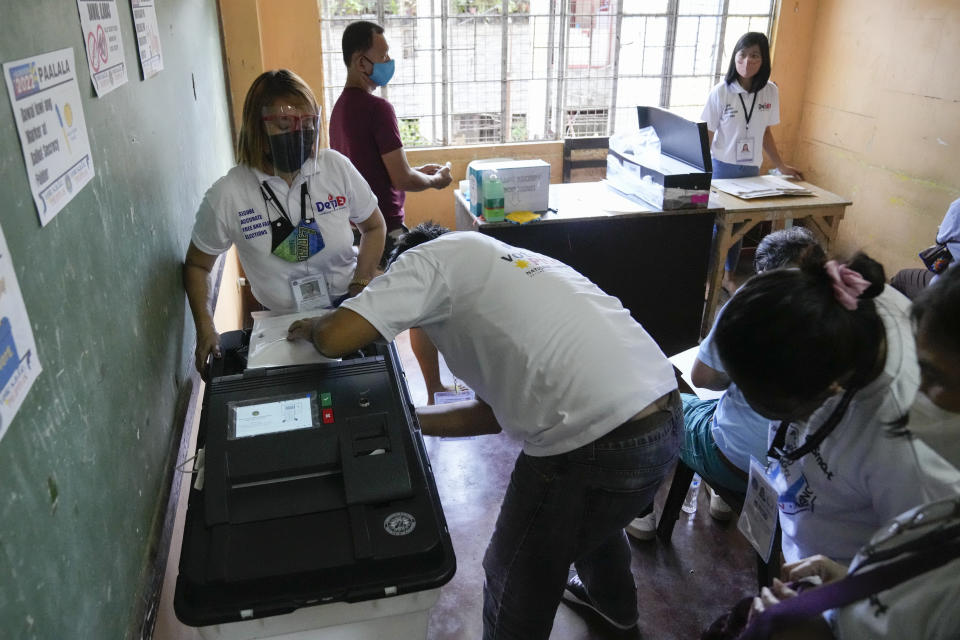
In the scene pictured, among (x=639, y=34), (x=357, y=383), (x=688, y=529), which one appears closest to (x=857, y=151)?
(x=639, y=34)

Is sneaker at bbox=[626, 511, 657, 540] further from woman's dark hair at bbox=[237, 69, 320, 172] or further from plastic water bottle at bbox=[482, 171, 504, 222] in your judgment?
woman's dark hair at bbox=[237, 69, 320, 172]

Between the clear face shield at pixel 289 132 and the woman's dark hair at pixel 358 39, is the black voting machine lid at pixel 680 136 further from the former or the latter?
the clear face shield at pixel 289 132

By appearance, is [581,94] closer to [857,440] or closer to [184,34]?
[184,34]

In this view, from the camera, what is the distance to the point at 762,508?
1.52 metres

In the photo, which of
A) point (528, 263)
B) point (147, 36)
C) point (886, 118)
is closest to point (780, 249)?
point (528, 263)

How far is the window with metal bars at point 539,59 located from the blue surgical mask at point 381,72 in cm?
183

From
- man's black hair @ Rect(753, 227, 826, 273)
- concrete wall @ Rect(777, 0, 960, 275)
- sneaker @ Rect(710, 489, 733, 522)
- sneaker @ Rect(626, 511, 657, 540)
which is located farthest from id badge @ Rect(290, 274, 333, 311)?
concrete wall @ Rect(777, 0, 960, 275)

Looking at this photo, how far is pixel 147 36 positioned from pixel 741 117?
10.7ft

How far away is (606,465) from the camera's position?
53.5 inches

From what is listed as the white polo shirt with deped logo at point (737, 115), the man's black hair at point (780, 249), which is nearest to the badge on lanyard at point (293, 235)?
the man's black hair at point (780, 249)

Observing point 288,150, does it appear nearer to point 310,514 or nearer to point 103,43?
point 103,43

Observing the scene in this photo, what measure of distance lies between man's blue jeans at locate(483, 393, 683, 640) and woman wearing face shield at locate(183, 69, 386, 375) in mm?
783

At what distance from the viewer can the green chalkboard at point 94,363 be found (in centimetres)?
80

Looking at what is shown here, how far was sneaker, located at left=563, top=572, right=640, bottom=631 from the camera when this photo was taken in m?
1.92
